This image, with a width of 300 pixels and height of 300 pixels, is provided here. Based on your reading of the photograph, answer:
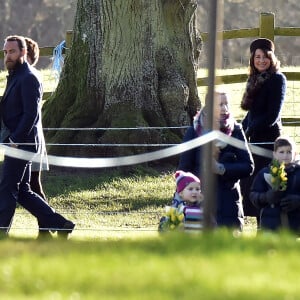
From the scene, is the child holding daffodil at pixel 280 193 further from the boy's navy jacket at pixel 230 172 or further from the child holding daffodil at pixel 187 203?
the child holding daffodil at pixel 187 203

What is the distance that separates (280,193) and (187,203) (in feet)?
2.43

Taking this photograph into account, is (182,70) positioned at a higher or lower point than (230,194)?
higher

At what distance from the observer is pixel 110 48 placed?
14539 mm

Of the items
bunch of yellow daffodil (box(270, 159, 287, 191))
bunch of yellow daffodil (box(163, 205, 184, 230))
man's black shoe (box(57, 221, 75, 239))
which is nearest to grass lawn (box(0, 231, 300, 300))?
bunch of yellow daffodil (box(163, 205, 184, 230))

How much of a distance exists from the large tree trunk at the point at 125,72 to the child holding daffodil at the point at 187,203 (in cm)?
550

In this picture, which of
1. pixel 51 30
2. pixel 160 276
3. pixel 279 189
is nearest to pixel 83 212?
pixel 279 189

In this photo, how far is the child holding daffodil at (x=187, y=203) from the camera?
8242mm

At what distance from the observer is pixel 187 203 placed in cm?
859

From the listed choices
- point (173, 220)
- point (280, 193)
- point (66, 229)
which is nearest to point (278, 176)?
point (280, 193)

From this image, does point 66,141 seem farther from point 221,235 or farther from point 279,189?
point 221,235

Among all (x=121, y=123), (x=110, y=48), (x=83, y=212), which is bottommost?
(x=83, y=212)

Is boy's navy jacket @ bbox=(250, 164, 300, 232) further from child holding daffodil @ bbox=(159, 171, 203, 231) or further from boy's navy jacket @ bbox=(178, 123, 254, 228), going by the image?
child holding daffodil @ bbox=(159, 171, 203, 231)

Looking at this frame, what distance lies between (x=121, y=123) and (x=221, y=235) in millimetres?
8363

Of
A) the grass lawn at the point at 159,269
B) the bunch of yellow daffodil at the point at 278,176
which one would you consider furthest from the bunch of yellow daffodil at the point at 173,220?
the grass lawn at the point at 159,269
